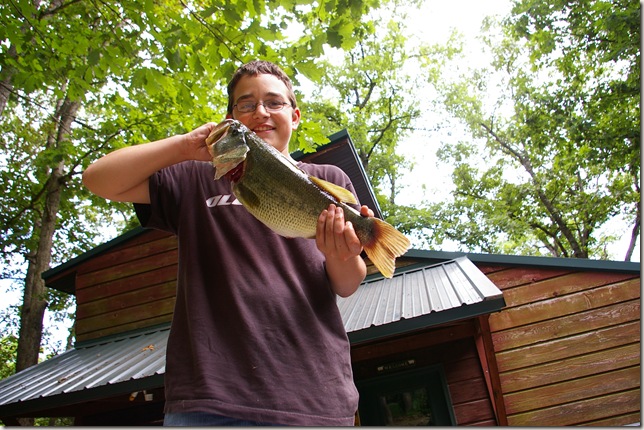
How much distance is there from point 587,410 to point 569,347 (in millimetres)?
885

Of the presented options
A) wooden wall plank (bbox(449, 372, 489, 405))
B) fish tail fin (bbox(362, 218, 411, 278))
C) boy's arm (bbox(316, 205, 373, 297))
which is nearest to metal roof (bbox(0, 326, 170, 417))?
boy's arm (bbox(316, 205, 373, 297))

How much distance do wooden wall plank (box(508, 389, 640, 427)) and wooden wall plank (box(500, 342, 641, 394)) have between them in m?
0.36

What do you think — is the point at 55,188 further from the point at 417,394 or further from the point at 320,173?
the point at 320,173

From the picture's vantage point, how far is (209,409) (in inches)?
55.6

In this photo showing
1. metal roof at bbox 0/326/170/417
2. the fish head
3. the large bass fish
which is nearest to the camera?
the fish head

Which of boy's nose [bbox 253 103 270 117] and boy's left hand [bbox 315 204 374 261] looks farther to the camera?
boy's nose [bbox 253 103 270 117]

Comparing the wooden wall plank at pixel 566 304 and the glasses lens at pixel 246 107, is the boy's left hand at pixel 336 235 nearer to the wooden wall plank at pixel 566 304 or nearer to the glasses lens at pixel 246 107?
the glasses lens at pixel 246 107

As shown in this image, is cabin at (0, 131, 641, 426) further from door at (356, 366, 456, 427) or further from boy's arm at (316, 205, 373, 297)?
boy's arm at (316, 205, 373, 297)

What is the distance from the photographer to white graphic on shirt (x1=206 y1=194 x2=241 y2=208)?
6.35 ft

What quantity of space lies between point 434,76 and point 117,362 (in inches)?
875

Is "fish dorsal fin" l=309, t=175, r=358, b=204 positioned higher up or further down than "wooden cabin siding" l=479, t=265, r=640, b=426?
higher up

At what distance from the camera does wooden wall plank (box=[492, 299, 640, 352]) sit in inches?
252

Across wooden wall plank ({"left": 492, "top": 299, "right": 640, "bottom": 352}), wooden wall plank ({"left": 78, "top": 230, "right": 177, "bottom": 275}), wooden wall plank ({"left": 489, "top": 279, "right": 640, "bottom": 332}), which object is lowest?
wooden wall plank ({"left": 492, "top": 299, "right": 640, "bottom": 352})

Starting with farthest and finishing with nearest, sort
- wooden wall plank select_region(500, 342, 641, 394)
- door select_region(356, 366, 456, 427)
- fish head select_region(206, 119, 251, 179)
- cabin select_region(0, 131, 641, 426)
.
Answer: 1. door select_region(356, 366, 456, 427)
2. wooden wall plank select_region(500, 342, 641, 394)
3. cabin select_region(0, 131, 641, 426)
4. fish head select_region(206, 119, 251, 179)
